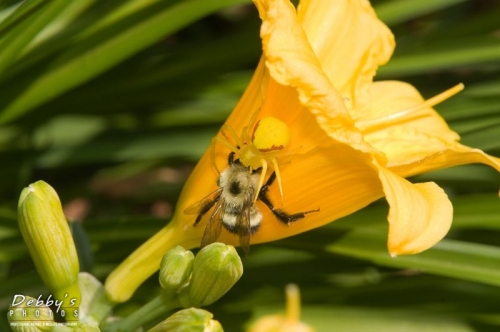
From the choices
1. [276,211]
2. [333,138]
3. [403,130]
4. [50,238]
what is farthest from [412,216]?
[50,238]

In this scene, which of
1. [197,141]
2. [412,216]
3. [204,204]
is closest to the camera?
[412,216]

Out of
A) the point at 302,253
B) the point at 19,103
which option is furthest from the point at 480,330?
the point at 19,103

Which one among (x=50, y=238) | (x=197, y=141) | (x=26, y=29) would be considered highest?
(x=26, y=29)

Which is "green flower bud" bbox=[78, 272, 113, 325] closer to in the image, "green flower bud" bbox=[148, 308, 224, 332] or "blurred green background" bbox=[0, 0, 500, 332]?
"blurred green background" bbox=[0, 0, 500, 332]

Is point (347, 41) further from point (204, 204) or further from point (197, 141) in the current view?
point (197, 141)

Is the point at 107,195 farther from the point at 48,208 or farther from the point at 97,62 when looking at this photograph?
the point at 48,208
